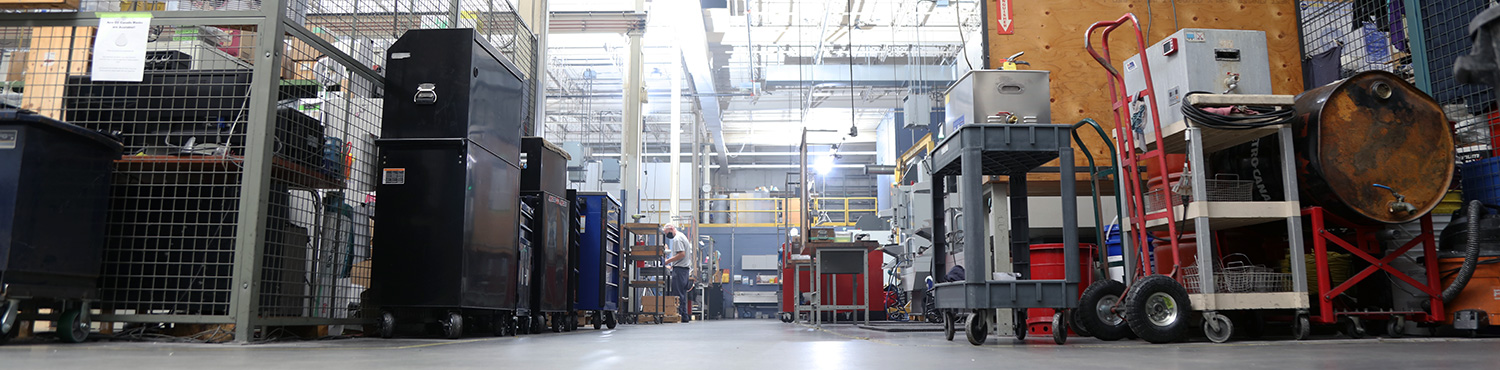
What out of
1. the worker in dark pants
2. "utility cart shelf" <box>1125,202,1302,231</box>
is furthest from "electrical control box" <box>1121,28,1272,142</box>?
the worker in dark pants

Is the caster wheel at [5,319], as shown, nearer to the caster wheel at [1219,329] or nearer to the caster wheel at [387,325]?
the caster wheel at [387,325]

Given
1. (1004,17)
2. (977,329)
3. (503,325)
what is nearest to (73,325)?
(503,325)

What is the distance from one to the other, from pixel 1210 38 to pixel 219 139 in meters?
4.74

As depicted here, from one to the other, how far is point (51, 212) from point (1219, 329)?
483 centimetres

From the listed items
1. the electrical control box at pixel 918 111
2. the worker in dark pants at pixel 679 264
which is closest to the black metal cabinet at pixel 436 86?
the worker in dark pants at pixel 679 264

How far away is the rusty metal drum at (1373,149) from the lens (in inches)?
158

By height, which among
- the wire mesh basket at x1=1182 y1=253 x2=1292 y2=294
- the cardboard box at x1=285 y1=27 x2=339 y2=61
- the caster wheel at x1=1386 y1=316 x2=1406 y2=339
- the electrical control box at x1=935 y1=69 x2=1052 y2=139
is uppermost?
the cardboard box at x1=285 y1=27 x2=339 y2=61

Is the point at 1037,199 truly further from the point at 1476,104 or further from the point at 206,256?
the point at 206,256

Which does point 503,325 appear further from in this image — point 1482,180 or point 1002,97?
point 1482,180

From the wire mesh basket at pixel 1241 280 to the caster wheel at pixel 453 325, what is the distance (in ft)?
11.6

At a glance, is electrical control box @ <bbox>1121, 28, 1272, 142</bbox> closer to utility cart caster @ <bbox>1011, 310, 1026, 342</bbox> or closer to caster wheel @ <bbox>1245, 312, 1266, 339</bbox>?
caster wheel @ <bbox>1245, 312, 1266, 339</bbox>

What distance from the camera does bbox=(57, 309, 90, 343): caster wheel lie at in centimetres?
327

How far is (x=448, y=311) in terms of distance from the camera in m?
4.25

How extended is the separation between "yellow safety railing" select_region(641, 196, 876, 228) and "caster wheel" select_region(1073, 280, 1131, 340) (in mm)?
18751
